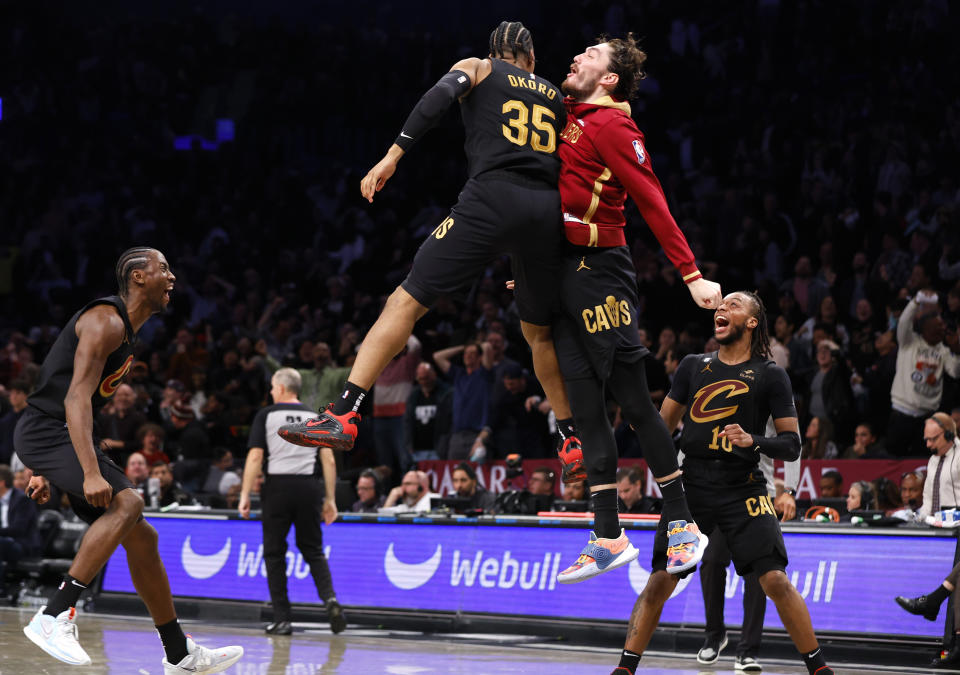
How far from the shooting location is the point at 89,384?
6.52 meters

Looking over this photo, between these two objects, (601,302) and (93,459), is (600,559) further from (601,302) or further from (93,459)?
(93,459)

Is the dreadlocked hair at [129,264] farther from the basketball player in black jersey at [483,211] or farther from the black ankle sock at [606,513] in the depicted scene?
the black ankle sock at [606,513]

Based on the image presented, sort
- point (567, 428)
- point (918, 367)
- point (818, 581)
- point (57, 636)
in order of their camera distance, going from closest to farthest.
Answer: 1. point (567, 428)
2. point (57, 636)
3. point (818, 581)
4. point (918, 367)

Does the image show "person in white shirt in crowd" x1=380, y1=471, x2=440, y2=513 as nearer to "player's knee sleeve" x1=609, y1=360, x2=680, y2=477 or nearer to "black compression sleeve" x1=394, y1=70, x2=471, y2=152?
"player's knee sleeve" x1=609, y1=360, x2=680, y2=477

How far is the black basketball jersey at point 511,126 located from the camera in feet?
17.9

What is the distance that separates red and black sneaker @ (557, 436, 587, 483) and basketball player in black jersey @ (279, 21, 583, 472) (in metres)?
0.87

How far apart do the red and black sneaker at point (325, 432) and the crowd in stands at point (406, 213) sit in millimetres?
6052

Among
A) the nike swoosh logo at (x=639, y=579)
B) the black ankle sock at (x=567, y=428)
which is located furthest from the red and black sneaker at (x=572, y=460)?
the nike swoosh logo at (x=639, y=579)

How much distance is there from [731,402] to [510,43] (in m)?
2.78

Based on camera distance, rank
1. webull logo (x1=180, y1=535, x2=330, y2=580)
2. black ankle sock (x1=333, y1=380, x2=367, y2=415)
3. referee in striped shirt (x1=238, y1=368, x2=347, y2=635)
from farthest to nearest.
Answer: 1. webull logo (x1=180, y1=535, x2=330, y2=580)
2. referee in striped shirt (x1=238, y1=368, x2=347, y2=635)
3. black ankle sock (x1=333, y1=380, x2=367, y2=415)

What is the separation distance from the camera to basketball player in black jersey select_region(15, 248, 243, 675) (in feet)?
21.2

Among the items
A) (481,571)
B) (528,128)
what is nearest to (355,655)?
(481,571)

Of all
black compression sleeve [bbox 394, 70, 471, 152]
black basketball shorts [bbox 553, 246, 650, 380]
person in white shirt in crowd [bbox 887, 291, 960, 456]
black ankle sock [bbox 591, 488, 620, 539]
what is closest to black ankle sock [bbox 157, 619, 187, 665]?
black ankle sock [bbox 591, 488, 620, 539]

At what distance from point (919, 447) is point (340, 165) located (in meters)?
13.6
